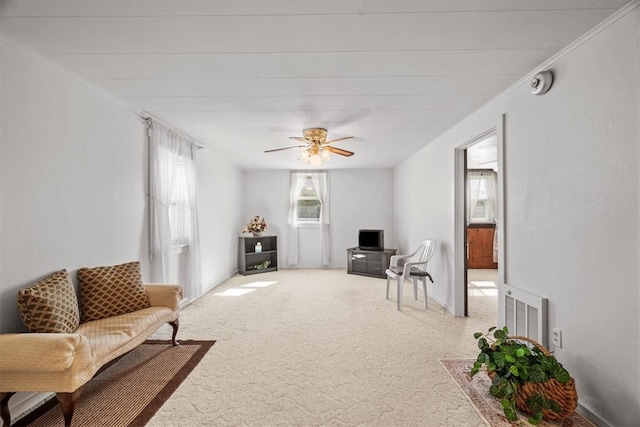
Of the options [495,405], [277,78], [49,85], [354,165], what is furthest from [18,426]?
[354,165]

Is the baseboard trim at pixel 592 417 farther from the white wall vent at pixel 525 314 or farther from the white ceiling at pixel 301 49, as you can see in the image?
the white ceiling at pixel 301 49

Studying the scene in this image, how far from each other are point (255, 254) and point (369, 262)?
2597 mm

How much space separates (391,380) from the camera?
100.0 inches

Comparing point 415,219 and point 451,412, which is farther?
point 415,219

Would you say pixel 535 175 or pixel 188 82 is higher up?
pixel 188 82

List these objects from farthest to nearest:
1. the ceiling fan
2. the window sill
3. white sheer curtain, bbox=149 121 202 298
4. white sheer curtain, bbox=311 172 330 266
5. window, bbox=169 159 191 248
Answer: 1. the window sill
2. white sheer curtain, bbox=311 172 330 266
3. window, bbox=169 159 191 248
4. the ceiling fan
5. white sheer curtain, bbox=149 121 202 298

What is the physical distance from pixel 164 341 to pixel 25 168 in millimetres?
2062

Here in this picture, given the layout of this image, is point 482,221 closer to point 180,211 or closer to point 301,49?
point 180,211

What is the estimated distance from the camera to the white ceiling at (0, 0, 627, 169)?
1.74 metres

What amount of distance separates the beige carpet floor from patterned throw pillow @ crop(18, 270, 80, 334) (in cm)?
91

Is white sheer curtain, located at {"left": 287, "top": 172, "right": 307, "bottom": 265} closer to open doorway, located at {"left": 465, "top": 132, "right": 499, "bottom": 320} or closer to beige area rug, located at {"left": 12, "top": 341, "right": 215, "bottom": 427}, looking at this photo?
open doorway, located at {"left": 465, "top": 132, "right": 499, "bottom": 320}

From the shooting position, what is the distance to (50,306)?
2.12m

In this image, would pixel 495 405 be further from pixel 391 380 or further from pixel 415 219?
pixel 415 219

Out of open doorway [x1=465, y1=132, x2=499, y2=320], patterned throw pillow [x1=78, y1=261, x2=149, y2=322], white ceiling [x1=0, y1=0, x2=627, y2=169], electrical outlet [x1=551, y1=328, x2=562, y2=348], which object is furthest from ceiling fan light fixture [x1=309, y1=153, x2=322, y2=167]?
open doorway [x1=465, y1=132, x2=499, y2=320]
